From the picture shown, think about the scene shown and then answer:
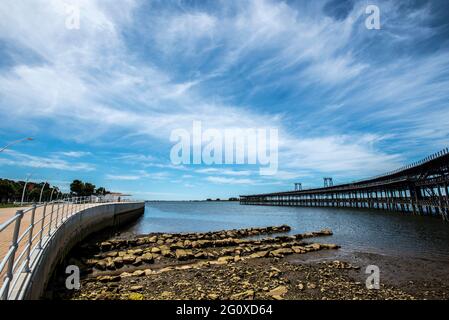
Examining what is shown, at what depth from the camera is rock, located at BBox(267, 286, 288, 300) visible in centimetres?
895

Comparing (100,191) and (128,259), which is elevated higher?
(100,191)

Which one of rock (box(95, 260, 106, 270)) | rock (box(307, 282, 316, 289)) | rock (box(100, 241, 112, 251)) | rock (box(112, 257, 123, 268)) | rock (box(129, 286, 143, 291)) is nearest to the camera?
rock (box(129, 286, 143, 291))

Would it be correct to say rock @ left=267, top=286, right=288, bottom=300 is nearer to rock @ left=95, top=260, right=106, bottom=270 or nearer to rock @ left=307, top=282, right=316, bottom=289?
rock @ left=307, top=282, right=316, bottom=289

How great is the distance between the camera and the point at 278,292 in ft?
30.8

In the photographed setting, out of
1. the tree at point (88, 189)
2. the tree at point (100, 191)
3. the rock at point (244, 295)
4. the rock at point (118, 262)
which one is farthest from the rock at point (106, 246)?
the tree at point (100, 191)

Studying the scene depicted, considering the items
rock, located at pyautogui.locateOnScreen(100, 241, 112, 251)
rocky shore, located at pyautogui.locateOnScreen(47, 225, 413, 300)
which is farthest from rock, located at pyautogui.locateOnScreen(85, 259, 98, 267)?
rock, located at pyautogui.locateOnScreen(100, 241, 112, 251)

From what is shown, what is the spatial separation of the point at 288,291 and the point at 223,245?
11403 millimetres

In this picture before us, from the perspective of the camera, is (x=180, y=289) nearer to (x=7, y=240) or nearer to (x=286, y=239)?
(x=7, y=240)

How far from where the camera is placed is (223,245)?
2050 centimetres

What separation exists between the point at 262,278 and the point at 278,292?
1764 mm

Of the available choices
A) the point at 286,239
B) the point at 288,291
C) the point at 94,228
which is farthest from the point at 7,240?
the point at 286,239

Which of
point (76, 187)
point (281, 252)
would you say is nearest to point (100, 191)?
point (76, 187)

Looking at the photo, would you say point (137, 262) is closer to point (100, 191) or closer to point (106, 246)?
point (106, 246)

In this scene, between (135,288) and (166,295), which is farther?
(135,288)
